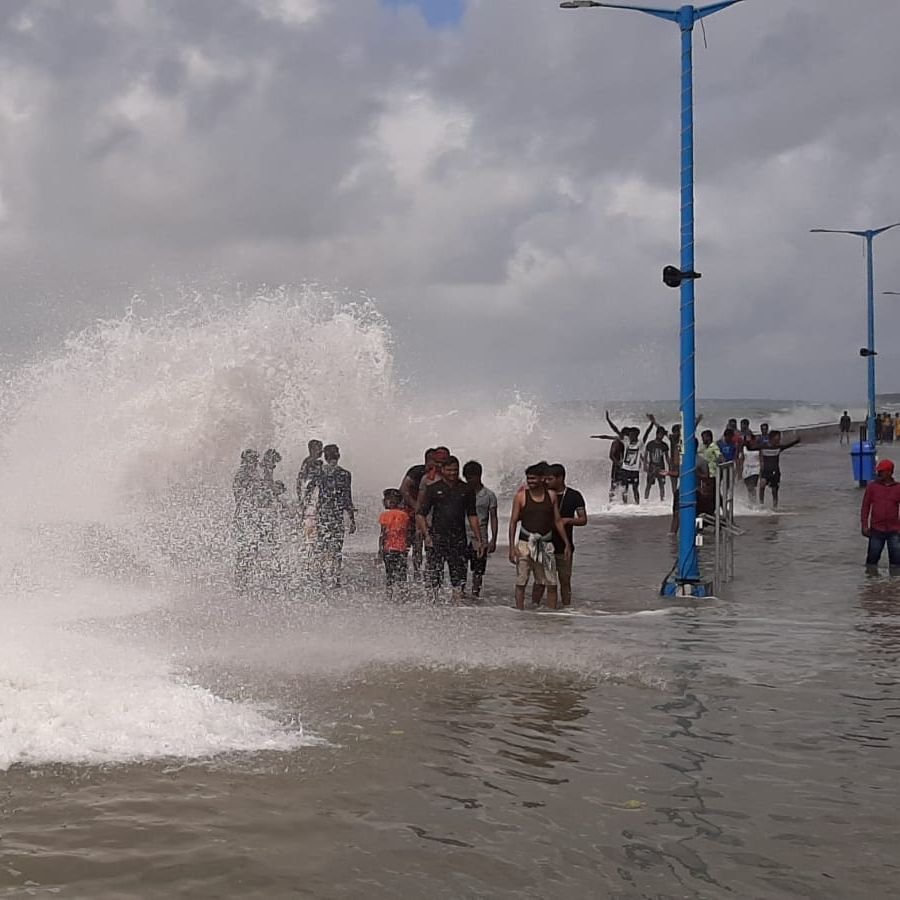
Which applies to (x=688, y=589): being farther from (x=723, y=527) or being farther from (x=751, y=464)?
(x=751, y=464)

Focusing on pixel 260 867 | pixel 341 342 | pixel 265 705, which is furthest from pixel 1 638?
pixel 341 342

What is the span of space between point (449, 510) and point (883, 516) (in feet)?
19.0

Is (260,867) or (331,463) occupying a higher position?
(331,463)

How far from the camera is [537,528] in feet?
41.8

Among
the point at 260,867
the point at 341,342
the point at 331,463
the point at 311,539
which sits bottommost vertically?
the point at 260,867

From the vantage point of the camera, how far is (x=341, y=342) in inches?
1014

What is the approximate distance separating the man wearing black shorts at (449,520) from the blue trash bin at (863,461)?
19.4m

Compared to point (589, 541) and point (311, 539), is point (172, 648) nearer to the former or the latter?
point (311, 539)

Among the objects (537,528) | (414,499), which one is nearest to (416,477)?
(414,499)

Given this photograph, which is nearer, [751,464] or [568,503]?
[568,503]

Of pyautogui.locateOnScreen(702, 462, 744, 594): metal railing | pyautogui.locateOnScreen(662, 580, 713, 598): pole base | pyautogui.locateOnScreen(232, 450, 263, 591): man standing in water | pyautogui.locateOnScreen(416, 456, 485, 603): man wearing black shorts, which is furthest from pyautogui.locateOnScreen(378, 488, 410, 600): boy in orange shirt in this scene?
pyautogui.locateOnScreen(702, 462, 744, 594): metal railing

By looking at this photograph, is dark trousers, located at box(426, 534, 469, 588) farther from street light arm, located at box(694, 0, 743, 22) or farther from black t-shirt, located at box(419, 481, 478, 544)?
street light arm, located at box(694, 0, 743, 22)

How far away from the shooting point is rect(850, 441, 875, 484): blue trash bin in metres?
30.4

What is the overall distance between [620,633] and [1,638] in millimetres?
5248
